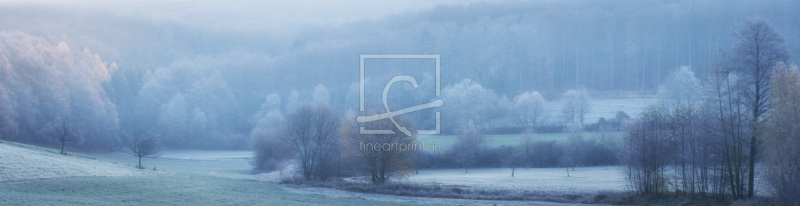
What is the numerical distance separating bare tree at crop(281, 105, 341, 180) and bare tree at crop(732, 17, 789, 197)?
29415 mm

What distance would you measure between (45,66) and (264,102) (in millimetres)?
34689

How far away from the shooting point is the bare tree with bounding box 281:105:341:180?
1848 inches

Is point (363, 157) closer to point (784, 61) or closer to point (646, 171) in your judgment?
point (646, 171)

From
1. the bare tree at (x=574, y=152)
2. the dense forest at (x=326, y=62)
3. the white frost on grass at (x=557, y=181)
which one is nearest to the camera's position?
the white frost on grass at (x=557, y=181)

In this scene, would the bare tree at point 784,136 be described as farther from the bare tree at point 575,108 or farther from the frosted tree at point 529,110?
the frosted tree at point 529,110

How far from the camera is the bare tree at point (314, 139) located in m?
46.9

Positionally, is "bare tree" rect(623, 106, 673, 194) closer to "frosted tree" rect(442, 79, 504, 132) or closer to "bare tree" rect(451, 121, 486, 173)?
"bare tree" rect(451, 121, 486, 173)

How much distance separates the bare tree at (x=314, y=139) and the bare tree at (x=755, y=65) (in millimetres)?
29415

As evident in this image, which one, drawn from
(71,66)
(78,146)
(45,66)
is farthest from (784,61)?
(71,66)

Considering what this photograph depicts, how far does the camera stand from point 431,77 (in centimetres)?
8694

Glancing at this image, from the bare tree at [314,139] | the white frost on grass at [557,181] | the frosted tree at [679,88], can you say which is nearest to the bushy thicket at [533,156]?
the white frost on grass at [557,181]

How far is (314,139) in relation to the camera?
47.7 meters

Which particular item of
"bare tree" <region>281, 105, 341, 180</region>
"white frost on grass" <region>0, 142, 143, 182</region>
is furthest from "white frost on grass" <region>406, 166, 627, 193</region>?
"white frost on grass" <region>0, 142, 143, 182</region>

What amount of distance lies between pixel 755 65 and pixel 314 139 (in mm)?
31673
